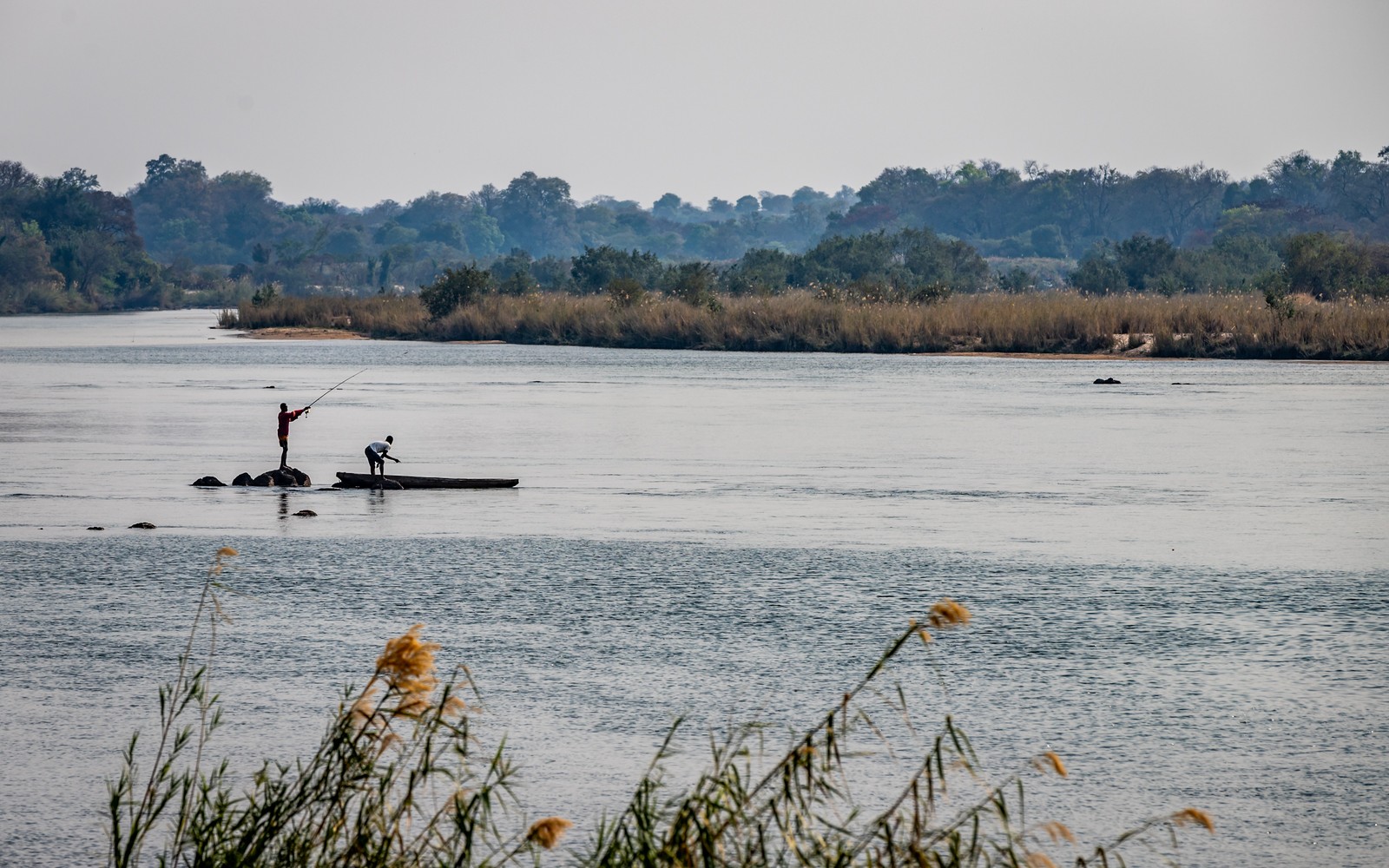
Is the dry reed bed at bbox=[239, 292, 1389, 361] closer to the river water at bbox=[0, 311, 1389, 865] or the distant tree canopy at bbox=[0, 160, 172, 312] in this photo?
the river water at bbox=[0, 311, 1389, 865]

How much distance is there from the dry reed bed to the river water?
22.6 m

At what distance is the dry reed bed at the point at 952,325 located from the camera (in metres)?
52.9

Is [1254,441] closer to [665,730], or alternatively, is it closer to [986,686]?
[986,686]

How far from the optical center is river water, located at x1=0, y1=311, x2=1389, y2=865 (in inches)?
370

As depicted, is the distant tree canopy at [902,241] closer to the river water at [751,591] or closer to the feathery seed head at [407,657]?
the river water at [751,591]

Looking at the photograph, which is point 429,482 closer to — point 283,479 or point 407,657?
point 283,479

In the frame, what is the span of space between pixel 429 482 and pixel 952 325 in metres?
38.6

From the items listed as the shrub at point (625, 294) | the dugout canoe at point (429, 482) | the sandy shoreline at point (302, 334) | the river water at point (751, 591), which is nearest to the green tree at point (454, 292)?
the sandy shoreline at point (302, 334)

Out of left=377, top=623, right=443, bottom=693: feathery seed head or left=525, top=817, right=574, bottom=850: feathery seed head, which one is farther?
left=377, top=623, right=443, bottom=693: feathery seed head

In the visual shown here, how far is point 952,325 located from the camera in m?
57.9

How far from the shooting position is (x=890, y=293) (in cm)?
6462

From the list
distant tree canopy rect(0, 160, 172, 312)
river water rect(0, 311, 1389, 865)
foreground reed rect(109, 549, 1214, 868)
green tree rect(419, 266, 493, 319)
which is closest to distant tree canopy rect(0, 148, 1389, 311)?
distant tree canopy rect(0, 160, 172, 312)

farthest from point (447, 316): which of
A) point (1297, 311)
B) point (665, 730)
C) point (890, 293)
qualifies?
point (665, 730)

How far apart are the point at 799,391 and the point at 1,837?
31695mm
